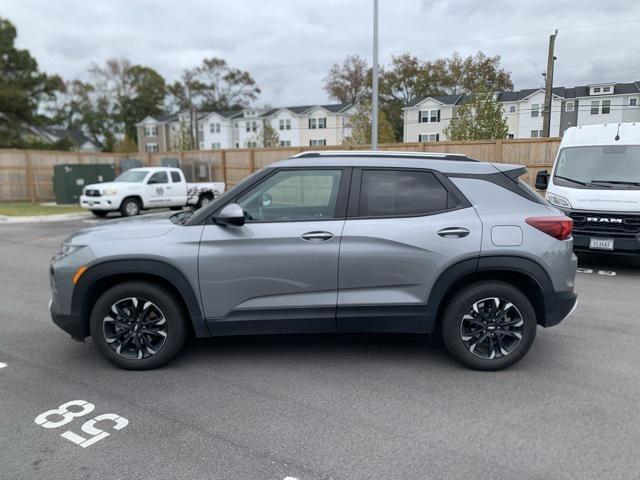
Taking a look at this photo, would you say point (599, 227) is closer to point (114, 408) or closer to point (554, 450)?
point (554, 450)

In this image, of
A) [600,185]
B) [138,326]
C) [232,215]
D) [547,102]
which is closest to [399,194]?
[232,215]

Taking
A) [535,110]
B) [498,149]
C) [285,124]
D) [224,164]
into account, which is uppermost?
[285,124]

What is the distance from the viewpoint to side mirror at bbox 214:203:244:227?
12.5 ft

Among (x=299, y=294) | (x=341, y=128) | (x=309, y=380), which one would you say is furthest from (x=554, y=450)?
(x=341, y=128)

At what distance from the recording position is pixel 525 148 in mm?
14969

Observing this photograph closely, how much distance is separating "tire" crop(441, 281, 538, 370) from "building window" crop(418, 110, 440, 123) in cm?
1364

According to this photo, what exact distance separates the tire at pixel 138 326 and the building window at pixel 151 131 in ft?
212

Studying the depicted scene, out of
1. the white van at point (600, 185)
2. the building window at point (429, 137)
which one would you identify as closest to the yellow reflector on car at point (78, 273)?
the white van at point (600, 185)

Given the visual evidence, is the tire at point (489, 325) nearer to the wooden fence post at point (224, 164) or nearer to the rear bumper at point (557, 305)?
the rear bumper at point (557, 305)

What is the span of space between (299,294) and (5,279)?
5.95 m

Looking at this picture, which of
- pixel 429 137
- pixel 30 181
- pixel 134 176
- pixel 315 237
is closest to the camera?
pixel 315 237

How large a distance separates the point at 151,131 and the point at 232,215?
65812mm

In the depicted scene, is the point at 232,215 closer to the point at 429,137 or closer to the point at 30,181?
the point at 429,137

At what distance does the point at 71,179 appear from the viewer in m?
22.1
